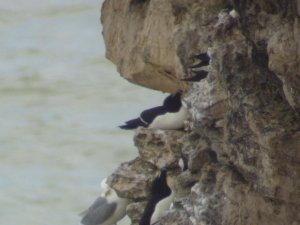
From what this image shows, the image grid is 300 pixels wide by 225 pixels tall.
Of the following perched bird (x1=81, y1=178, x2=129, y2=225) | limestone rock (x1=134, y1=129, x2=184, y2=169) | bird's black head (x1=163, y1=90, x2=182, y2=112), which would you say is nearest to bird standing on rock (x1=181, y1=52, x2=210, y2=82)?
limestone rock (x1=134, y1=129, x2=184, y2=169)

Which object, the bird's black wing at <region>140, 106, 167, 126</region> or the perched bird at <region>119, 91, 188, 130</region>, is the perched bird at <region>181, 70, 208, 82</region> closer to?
the perched bird at <region>119, 91, 188, 130</region>

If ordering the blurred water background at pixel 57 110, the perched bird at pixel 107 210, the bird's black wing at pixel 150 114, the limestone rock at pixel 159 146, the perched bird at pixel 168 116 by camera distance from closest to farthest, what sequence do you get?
the limestone rock at pixel 159 146, the perched bird at pixel 168 116, the bird's black wing at pixel 150 114, the perched bird at pixel 107 210, the blurred water background at pixel 57 110

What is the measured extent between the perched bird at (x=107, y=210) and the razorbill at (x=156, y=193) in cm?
91

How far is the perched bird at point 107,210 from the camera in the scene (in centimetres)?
970

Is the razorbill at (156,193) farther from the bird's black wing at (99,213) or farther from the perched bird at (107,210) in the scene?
the bird's black wing at (99,213)

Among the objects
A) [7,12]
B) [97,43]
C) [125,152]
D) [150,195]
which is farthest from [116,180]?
[7,12]

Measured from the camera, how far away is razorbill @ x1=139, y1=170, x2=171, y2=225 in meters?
8.13

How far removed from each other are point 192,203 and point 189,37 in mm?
1373

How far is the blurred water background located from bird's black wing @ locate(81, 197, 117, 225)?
258 cm

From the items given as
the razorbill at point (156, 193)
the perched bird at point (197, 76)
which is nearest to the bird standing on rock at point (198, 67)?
the perched bird at point (197, 76)

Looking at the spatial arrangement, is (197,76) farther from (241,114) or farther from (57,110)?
(57,110)

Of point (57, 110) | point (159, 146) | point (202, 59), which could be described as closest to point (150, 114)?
point (159, 146)

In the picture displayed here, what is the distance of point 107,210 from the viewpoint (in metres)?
10.1

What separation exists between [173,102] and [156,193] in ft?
2.22
